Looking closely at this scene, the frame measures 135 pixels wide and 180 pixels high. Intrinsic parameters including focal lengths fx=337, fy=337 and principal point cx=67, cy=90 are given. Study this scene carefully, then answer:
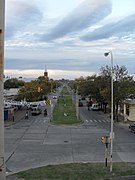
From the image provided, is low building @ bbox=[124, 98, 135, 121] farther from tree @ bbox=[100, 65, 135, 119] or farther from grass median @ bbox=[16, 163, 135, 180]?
grass median @ bbox=[16, 163, 135, 180]

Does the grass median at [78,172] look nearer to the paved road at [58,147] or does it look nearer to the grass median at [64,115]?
the paved road at [58,147]

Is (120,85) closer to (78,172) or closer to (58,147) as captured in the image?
(58,147)

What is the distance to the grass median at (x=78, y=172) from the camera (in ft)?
65.8

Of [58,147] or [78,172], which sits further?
[58,147]

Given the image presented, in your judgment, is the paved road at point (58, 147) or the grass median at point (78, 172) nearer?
the grass median at point (78, 172)

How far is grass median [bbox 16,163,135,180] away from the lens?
20047mm

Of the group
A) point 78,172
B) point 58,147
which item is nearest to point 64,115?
point 58,147

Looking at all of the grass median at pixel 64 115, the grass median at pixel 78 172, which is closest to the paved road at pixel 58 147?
the grass median at pixel 78 172

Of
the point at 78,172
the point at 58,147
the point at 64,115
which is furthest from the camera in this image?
the point at 64,115

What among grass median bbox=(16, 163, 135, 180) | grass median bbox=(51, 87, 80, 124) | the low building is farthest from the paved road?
the low building

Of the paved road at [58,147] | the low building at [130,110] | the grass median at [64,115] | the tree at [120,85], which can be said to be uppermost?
the tree at [120,85]

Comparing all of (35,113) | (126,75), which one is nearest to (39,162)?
(126,75)

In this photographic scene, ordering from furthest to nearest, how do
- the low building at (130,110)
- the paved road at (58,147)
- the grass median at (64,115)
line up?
the low building at (130,110) < the grass median at (64,115) < the paved road at (58,147)

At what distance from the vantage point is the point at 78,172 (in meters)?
21.2
